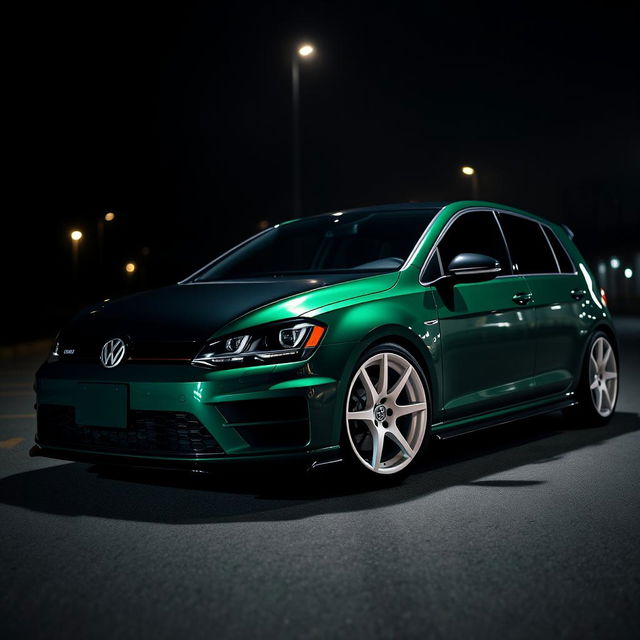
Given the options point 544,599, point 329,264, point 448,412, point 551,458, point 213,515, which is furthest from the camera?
point 329,264

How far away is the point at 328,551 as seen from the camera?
408 cm

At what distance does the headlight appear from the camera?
4871mm

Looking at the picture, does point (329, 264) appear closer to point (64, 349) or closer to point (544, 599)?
point (64, 349)

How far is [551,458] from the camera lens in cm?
632

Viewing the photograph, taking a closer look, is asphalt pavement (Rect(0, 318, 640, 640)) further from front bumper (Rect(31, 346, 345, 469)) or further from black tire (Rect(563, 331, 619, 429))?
black tire (Rect(563, 331, 619, 429))

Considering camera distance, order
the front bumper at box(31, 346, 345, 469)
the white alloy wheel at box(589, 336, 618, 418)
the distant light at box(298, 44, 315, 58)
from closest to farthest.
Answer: the front bumper at box(31, 346, 345, 469) → the white alloy wheel at box(589, 336, 618, 418) → the distant light at box(298, 44, 315, 58)

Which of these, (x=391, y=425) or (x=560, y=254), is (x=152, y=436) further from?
(x=560, y=254)

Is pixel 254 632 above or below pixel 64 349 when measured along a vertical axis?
below

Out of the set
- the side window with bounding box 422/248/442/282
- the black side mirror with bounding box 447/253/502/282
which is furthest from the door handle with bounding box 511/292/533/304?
the side window with bounding box 422/248/442/282

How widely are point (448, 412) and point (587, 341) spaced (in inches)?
82.2

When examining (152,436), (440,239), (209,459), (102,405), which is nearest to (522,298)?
(440,239)

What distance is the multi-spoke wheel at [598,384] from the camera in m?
7.45

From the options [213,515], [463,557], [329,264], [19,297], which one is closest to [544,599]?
[463,557]

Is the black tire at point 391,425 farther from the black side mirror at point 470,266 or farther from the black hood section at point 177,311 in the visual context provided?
the black side mirror at point 470,266
